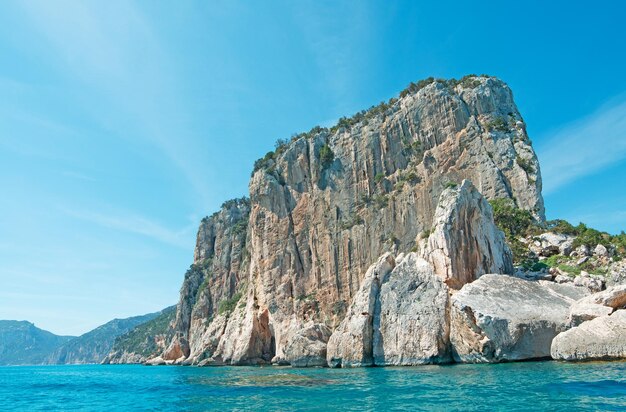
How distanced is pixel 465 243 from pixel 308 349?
19546 millimetres

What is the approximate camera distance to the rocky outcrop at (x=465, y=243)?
1475 inches

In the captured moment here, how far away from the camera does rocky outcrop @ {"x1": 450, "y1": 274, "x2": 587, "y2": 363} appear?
28.6 meters

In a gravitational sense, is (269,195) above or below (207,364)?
above

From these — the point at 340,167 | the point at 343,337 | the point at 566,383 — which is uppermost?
the point at 340,167

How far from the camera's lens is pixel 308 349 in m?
45.8

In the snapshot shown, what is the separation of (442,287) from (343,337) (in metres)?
10.2

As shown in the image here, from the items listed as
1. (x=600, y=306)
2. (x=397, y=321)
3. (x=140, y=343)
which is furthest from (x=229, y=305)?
(x=140, y=343)

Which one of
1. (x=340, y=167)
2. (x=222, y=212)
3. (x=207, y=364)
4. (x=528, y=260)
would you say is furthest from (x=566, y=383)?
(x=222, y=212)

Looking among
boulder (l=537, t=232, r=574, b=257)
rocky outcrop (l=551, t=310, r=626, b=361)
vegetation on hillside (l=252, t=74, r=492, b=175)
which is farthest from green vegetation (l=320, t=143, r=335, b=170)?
rocky outcrop (l=551, t=310, r=626, b=361)

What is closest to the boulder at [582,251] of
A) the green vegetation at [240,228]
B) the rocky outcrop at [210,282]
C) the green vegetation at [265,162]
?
the green vegetation at [265,162]

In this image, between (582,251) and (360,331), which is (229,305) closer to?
(360,331)

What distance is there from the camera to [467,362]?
3122 centimetres

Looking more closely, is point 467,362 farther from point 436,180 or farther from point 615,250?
point 436,180

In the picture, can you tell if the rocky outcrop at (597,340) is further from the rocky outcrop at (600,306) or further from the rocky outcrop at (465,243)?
the rocky outcrop at (465,243)
